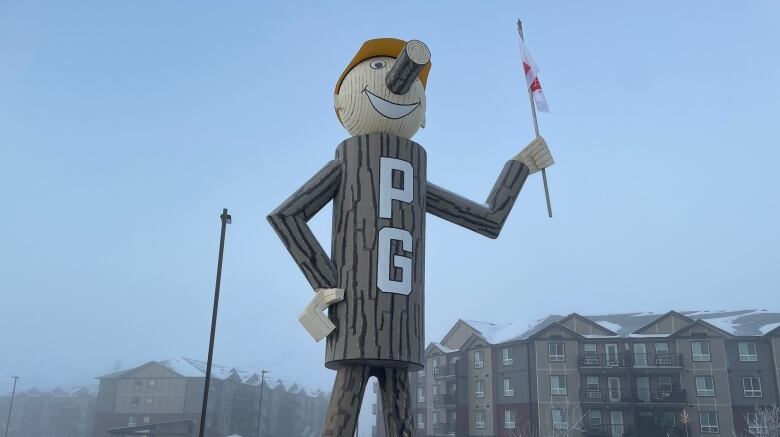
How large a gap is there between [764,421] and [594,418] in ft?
25.7

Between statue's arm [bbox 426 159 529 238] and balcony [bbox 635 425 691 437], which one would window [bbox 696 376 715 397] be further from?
statue's arm [bbox 426 159 529 238]

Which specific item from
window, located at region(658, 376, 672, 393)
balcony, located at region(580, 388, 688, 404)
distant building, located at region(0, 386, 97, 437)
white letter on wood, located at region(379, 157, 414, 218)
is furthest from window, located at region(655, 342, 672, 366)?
distant building, located at region(0, 386, 97, 437)

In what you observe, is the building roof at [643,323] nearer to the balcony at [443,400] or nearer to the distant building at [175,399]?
the balcony at [443,400]

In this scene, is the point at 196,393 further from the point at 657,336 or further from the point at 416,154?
the point at 416,154

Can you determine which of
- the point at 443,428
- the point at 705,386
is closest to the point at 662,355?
the point at 705,386

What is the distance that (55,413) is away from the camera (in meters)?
67.8

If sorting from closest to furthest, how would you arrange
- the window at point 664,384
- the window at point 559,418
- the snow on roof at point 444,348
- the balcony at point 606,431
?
the window at point 664,384 → the balcony at point 606,431 → the window at point 559,418 → the snow on roof at point 444,348

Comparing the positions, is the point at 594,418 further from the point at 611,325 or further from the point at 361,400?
the point at 361,400

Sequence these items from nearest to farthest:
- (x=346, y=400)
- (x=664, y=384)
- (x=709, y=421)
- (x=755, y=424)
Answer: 1. (x=346, y=400)
2. (x=755, y=424)
3. (x=709, y=421)
4. (x=664, y=384)

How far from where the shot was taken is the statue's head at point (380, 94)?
6613 mm

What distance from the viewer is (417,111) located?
6.81 meters

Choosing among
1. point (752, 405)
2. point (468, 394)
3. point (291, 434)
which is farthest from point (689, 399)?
point (291, 434)

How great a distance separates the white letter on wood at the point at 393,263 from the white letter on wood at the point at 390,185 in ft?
0.61

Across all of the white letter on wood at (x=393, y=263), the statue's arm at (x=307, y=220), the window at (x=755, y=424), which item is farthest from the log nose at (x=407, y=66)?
the window at (x=755, y=424)
